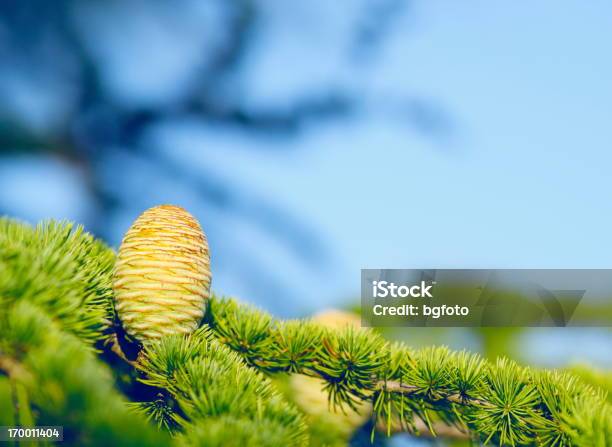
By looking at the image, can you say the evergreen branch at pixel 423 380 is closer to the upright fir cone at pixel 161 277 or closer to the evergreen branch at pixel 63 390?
the upright fir cone at pixel 161 277

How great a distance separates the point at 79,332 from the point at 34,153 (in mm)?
2473

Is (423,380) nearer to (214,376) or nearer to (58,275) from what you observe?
(214,376)

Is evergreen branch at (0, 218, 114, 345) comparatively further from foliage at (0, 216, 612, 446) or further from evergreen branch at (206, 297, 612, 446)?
evergreen branch at (206, 297, 612, 446)

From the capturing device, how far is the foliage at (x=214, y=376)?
374 millimetres

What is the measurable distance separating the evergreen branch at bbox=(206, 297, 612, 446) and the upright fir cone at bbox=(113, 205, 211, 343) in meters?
0.10

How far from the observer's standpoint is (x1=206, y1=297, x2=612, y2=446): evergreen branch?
595 millimetres

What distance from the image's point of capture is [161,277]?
0.60m

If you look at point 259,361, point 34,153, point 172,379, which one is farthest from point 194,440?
point 34,153

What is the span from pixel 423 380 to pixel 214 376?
0.24m

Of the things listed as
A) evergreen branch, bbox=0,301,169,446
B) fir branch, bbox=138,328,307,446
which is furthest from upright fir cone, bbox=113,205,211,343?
evergreen branch, bbox=0,301,169,446

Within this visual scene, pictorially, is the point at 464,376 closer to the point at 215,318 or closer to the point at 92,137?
the point at 215,318

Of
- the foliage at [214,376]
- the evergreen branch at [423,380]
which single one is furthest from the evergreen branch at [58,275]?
the evergreen branch at [423,380]

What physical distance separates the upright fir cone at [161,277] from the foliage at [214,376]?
0.02 meters

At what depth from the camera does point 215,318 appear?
0.71 m
